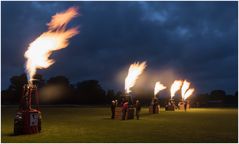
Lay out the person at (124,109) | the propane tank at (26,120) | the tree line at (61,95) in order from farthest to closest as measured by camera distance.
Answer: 1. the tree line at (61,95)
2. the person at (124,109)
3. the propane tank at (26,120)

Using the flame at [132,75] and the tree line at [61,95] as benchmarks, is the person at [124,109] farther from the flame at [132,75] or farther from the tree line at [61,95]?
the tree line at [61,95]

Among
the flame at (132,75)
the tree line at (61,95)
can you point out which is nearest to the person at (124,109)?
the flame at (132,75)

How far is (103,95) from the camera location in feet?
417

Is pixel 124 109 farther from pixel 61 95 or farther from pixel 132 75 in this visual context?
pixel 61 95

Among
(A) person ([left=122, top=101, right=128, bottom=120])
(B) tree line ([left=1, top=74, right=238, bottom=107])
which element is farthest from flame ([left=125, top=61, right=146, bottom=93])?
(B) tree line ([left=1, top=74, right=238, bottom=107])

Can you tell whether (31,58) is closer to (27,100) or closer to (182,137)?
(27,100)

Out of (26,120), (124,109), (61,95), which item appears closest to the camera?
(26,120)

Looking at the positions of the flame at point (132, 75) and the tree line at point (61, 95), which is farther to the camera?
the tree line at point (61, 95)

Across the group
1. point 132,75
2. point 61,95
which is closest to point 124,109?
point 132,75

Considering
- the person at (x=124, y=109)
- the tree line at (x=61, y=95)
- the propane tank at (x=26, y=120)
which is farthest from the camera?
the tree line at (x=61, y=95)

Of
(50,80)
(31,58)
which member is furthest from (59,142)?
(50,80)

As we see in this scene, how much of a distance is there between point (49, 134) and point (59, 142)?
3.02m

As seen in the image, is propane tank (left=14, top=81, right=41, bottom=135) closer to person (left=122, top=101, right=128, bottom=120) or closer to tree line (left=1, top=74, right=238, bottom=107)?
person (left=122, top=101, right=128, bottom=120)

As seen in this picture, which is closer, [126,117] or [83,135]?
[83,135]
